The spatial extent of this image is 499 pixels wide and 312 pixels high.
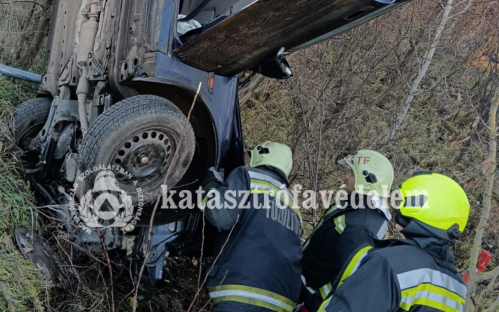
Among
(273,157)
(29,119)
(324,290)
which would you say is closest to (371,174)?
(273,157)

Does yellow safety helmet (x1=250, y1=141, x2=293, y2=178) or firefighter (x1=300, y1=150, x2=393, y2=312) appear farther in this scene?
yellow safety helmet (x1=250, y1=141, x2=293, y2=178)

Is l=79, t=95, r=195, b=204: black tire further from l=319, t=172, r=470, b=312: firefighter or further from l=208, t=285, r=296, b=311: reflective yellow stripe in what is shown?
l=319, t=172, r=470, b=312: firefighter

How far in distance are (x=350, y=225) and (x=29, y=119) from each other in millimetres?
2607

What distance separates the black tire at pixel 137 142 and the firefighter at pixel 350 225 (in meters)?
1.03

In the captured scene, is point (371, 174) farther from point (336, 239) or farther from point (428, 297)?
point (428, 297)

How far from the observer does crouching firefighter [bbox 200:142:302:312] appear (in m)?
3.30

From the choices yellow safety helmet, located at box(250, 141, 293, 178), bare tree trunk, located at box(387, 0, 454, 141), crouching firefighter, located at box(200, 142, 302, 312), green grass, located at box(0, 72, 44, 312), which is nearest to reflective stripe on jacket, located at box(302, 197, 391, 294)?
crouching firefighter, located at box(200, 142, 302, 312)

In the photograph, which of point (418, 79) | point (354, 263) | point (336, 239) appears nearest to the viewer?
point (354, 263)

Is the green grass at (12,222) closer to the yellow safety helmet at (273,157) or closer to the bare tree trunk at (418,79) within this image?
the yellow safety helmet at (273,157)

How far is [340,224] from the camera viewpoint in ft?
11.2

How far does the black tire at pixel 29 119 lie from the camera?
4262 mm

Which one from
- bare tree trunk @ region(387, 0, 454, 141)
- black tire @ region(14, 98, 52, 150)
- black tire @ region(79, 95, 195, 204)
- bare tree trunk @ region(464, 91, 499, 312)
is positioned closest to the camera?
bare tree trunk @ region(464, 91, 499, 312)

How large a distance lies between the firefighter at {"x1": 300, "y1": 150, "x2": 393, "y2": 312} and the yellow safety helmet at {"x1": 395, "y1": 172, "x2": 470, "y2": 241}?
82 cm

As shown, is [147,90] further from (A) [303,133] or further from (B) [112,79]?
(A) [303,133]
